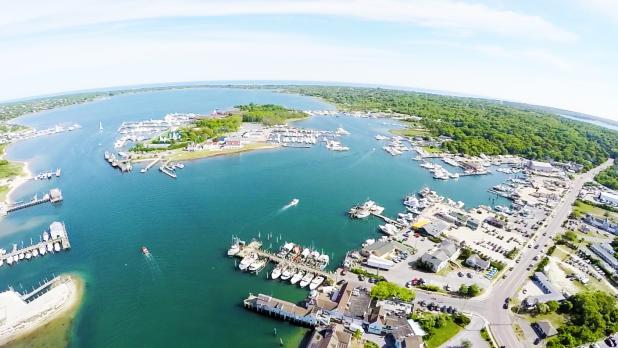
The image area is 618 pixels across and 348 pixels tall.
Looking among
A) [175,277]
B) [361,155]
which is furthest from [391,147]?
[175,277]

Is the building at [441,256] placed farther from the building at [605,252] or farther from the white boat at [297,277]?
the building at [605,252]

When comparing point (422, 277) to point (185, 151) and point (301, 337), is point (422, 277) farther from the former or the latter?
point (185, 151)

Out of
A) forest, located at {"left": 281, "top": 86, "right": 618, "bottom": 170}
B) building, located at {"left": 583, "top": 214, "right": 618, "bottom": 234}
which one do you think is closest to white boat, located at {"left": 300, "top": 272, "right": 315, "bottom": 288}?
building, located at {"left": 583, "top": 214, "right": 618, "bottom": 234}

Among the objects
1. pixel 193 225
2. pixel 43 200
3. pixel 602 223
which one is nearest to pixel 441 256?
pixel 602 223

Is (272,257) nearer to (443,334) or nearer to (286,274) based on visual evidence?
(286,274)

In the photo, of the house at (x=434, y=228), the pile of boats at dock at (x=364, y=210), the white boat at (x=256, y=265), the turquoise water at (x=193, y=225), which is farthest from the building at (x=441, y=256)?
the white boat at (x=256, y=265)

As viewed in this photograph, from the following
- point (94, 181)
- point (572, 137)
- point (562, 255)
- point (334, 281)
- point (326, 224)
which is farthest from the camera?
point (572, 137)

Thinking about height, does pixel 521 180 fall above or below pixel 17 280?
above
